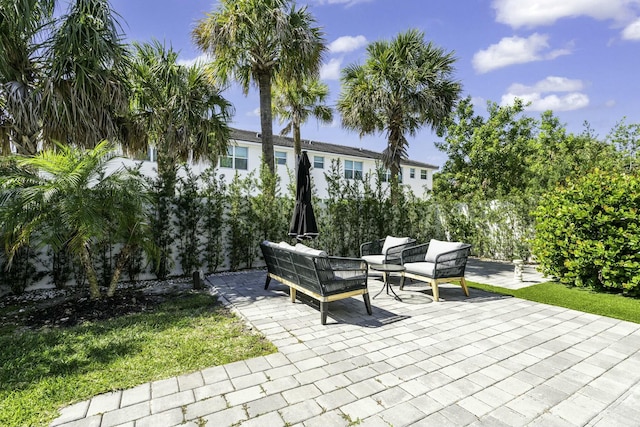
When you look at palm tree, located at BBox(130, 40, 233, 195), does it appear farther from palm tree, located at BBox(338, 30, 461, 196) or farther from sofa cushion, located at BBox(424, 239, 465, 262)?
sofa cushion, located at BBox(424, 239, 465, 262)

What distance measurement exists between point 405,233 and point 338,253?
8.08 ft

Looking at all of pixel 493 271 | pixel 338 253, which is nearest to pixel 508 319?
pixel 493 271

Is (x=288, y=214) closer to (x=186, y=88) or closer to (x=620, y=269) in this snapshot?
A: (x=186, y=88)

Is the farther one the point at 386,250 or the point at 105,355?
the point at 386,250

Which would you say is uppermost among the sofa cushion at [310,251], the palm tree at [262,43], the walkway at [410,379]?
the palm tree at [262,43]

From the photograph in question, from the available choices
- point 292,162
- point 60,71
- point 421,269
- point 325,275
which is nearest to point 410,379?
point 325,275

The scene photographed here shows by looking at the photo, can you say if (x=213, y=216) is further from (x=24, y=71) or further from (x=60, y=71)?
(x=24, y=71)

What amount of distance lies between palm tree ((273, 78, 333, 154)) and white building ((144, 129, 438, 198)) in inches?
59.0

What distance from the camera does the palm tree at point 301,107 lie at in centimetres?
1392

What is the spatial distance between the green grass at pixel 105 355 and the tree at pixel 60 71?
142 inches

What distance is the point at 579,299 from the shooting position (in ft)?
17.8

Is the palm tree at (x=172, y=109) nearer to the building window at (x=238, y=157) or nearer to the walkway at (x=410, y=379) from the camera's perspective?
the walkway at (x=410, y=379)

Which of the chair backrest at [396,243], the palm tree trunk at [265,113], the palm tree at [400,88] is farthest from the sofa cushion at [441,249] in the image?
the palm tree trunk at [265,113]

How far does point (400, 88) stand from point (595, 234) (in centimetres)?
612
